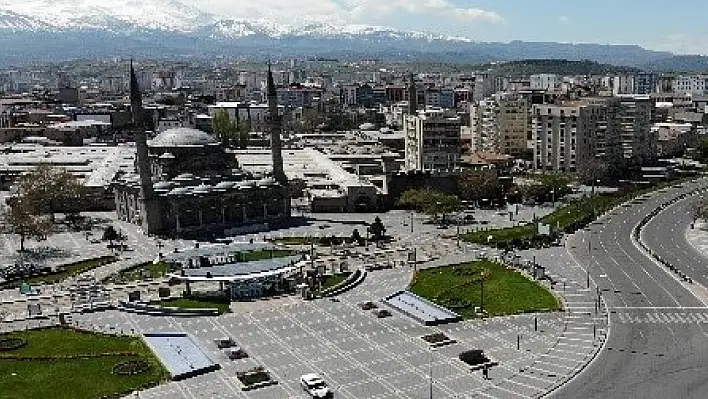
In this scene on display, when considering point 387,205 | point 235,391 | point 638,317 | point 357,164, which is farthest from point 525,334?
point 357,164

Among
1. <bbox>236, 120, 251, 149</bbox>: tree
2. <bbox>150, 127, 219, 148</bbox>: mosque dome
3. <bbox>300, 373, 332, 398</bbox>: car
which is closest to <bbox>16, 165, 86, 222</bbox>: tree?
<bbox>150, 127, 219, 148</bbox>: mosque dome

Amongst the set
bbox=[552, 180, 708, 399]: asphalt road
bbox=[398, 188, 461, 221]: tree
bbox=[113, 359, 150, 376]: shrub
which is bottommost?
bbox=[552, 180, 708, 399]: asphalt road

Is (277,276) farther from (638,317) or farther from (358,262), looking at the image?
(638,317)

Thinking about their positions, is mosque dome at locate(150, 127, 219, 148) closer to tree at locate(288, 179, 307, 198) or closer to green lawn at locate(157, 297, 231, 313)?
tree at locate(288, 179, 307, 198)

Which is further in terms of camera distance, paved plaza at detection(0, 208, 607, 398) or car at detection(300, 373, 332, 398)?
paved plaza at detection(0, 208, 607, 398)

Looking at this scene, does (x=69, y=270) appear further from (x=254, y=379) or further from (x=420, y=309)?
(x=420, y=309)

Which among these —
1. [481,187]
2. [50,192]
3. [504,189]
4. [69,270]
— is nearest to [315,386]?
[69,270]
